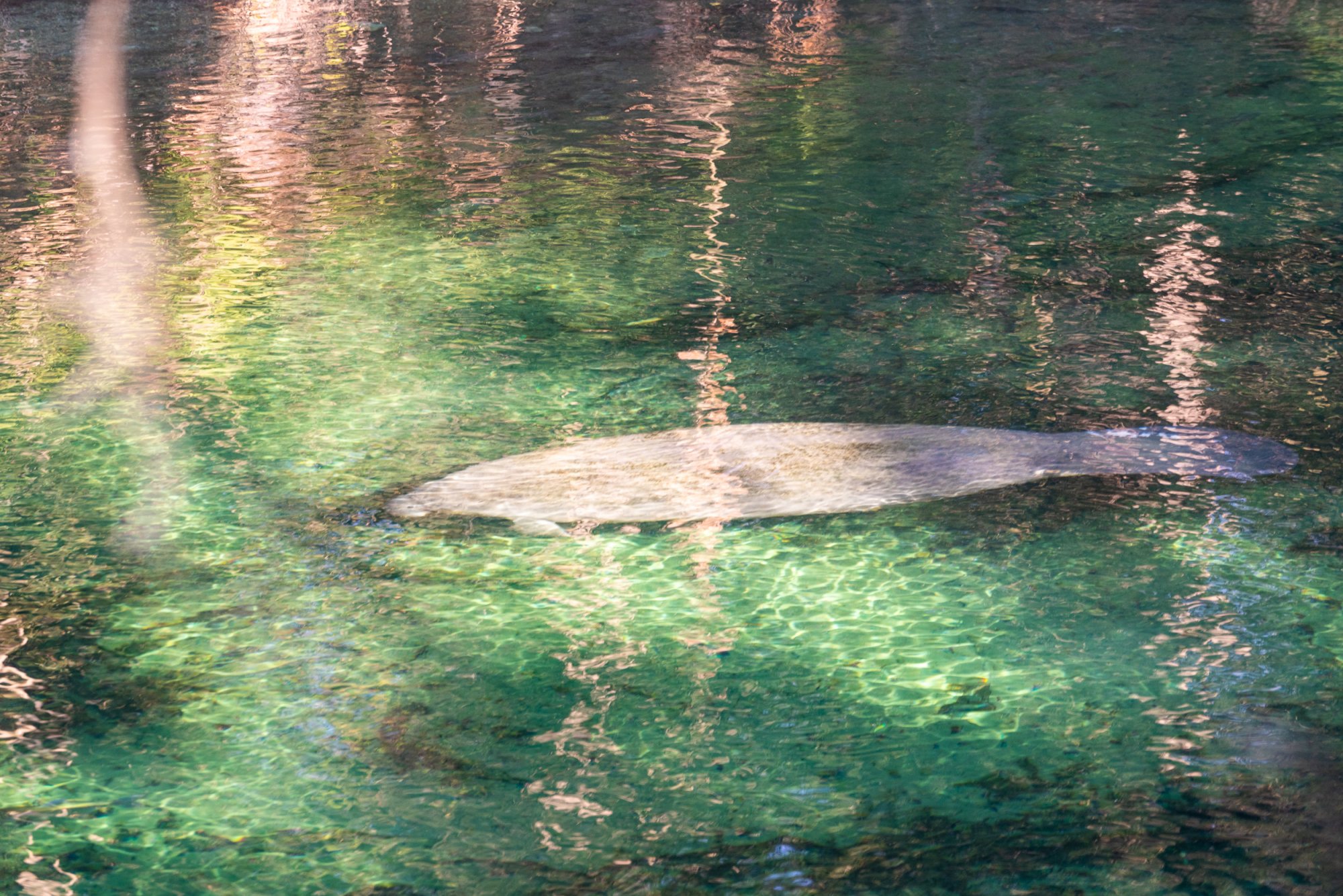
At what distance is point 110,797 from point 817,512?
1.09 m

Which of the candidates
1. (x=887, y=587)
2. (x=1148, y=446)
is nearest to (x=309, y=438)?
(x=887, y=587)

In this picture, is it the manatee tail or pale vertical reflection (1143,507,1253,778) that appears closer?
pale vertical reflection (1143,507,1253,778)

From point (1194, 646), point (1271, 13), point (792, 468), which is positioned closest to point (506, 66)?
point (1271, 13)

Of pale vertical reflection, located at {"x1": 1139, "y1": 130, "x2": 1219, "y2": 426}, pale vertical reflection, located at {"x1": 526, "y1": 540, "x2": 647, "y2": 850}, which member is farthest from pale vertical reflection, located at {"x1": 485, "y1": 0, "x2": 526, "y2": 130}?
pale vertical reflection, located at {"x1": 526, "y1": 540, "x2": 647, "y2": 850}

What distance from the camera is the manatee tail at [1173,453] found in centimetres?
214

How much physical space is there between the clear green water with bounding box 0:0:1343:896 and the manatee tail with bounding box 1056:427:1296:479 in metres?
0.05

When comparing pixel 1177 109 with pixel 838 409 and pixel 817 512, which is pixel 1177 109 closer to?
pixel 838 409

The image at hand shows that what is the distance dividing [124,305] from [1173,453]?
2.30 m

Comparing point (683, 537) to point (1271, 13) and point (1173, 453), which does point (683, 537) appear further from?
point (1271, 13)

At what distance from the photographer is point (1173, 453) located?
86.7 inches

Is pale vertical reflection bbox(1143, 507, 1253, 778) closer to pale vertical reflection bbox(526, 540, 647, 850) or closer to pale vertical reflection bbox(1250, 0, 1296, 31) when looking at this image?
pale vertical reflection bbox(526, 540, 647, 850)

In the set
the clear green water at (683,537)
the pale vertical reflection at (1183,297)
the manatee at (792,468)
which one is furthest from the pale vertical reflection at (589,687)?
the pale vertical reflection at (1183,297)

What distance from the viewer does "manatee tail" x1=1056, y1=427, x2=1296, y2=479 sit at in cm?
214

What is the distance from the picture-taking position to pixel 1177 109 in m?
4.58
